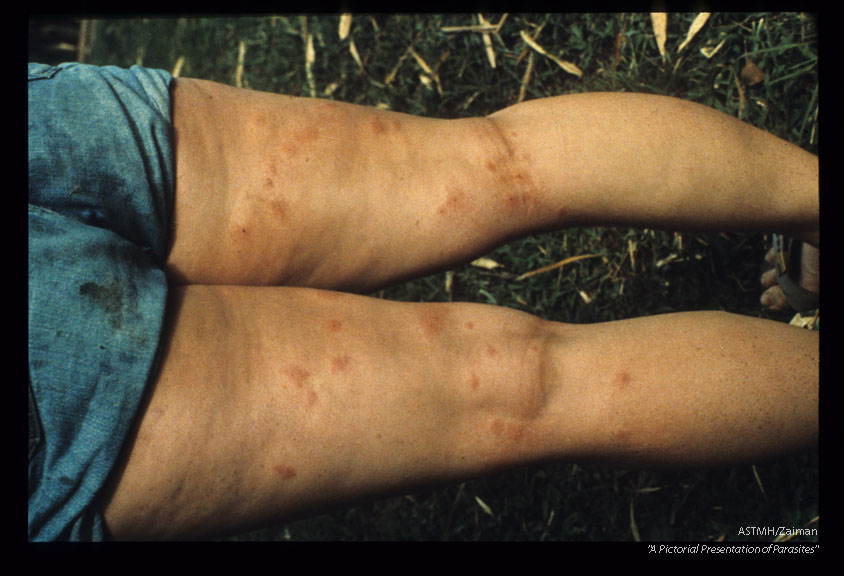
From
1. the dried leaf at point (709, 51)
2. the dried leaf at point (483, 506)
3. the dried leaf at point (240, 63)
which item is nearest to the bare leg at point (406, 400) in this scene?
the dried leaf at point (483, 506)

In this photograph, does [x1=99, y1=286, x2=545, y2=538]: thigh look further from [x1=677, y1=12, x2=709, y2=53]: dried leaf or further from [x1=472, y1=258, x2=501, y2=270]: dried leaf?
[x1=677, y1=12, x2=709, y2=53]: dried leaf

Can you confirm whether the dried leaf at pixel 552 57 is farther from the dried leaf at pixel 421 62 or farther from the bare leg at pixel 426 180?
the bare leg at pixel 426 180

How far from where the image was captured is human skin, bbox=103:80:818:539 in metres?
0.88

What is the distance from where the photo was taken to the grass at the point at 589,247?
1505mm

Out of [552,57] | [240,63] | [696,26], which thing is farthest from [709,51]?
[240,63]

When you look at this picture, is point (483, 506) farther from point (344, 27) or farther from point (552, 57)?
point (344, 27)

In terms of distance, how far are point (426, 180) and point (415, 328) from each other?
252mm

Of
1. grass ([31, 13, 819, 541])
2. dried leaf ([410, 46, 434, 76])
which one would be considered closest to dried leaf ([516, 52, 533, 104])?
grass ([31, 13, 819, 541])

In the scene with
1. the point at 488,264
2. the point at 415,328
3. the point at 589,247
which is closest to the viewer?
the point at 415,328

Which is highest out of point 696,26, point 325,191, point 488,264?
point 696,26

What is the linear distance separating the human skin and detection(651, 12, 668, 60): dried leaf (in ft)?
2.08

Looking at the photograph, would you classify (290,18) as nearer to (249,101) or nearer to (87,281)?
(249,101)

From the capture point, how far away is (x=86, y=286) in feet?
2.69

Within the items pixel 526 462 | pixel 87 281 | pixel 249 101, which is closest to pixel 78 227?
pixel 87 281
